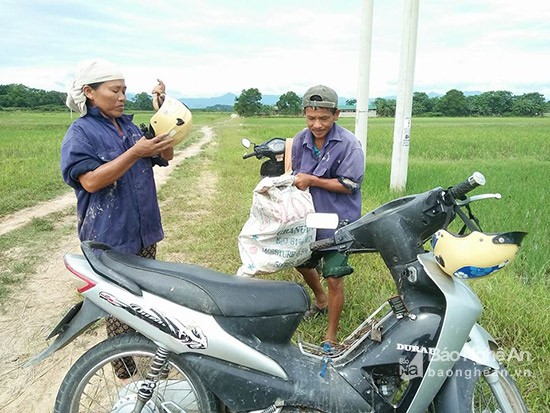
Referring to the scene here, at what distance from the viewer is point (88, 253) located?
196 cm

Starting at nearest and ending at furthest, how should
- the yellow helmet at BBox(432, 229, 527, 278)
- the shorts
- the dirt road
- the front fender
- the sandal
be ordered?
the yellow helmet at BBox(432, 229, 527, 278), the front fender, the dirt road, the shorts, the sandal

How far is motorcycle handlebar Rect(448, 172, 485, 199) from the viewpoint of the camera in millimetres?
1628

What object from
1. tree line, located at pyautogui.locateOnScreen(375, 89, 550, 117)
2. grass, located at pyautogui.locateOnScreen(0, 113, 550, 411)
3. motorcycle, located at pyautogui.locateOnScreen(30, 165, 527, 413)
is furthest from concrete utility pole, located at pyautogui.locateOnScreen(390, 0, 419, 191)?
tree line, located at pyautogui.locateOnScreen(375, 89, 550, 117)

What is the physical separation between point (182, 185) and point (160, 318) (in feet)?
26.9

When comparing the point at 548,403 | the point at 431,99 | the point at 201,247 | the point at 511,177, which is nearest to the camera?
the point at 548,403

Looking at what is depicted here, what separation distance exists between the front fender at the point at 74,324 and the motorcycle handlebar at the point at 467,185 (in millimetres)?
1472

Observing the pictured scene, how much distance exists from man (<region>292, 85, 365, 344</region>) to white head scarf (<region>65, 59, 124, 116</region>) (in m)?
1.15

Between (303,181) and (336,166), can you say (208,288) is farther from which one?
(336,166)

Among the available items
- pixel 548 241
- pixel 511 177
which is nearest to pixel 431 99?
pixel 511 177

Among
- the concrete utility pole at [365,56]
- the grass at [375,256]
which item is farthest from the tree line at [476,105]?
the concrete utility pole at [365,56]

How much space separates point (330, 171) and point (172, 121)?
1098 mm

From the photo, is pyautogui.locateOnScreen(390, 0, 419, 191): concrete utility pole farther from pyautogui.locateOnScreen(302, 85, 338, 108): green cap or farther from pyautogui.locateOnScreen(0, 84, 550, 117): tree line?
pyautogui.locateOnScreen(0, 84, 550, 117): tree line

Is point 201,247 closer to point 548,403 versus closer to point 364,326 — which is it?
point 364,326

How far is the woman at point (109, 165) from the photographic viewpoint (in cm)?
219
